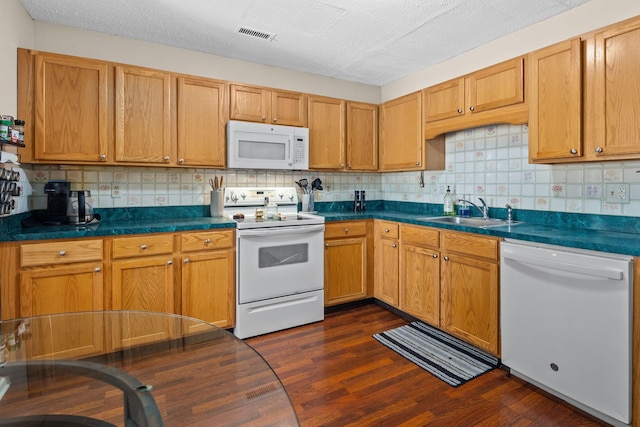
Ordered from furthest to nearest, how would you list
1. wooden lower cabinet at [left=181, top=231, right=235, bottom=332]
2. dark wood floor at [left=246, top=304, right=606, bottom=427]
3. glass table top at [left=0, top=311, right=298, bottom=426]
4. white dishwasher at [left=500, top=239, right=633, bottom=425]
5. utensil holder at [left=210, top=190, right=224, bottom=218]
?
utensil holder at [left=210, top=190, right=224, bottom=218] → wooden lower cabinet at [left=181, top=231, right=235, bottom=332] → dark wood floor at [left=246, top=304, right=606, bottom=427] → white dishwasher at [left=500, top=239, right=633, bottom=425] → glass table top at [left=0, top=311, right=298, bottom=426]

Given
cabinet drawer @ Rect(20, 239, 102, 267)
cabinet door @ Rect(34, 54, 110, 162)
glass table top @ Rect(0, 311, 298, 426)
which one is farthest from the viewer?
cabinet door @ Rect(34, 54, 110, 162)

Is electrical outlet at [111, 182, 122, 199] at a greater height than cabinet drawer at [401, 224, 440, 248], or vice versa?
electrical outlet at [111, 182, 122, 199]

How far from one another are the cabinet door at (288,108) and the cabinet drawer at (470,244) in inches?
68.1

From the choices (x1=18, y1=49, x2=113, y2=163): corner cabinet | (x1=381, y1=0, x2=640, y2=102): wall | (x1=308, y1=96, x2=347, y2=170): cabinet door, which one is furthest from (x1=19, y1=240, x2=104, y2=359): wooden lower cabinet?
(x1=381, y1=0, x2=640, y2=102): wall

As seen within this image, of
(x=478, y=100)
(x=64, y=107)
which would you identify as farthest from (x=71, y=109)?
(x=478, y=100)

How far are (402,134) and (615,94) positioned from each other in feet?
5.96

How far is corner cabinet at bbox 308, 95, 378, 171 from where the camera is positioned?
11.6ft

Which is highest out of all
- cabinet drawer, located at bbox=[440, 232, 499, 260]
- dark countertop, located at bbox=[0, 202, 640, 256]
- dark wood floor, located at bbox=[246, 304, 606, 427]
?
dark countertop, located at bbox=[0, 202, 640, 256]

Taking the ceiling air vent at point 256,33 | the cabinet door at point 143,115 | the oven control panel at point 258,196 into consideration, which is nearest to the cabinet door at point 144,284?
the cabinet door at point 143,115

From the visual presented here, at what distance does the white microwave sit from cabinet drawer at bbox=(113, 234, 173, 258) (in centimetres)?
88

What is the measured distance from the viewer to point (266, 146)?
322 cm

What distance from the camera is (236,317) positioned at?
112 inches

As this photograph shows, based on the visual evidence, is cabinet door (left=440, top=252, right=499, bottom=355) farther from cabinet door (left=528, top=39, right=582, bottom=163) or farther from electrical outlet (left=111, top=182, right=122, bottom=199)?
electrical outlet (left=111, top=182, right=122, bottom=199)

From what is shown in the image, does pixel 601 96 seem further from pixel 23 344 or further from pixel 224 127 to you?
pixel 23 344
